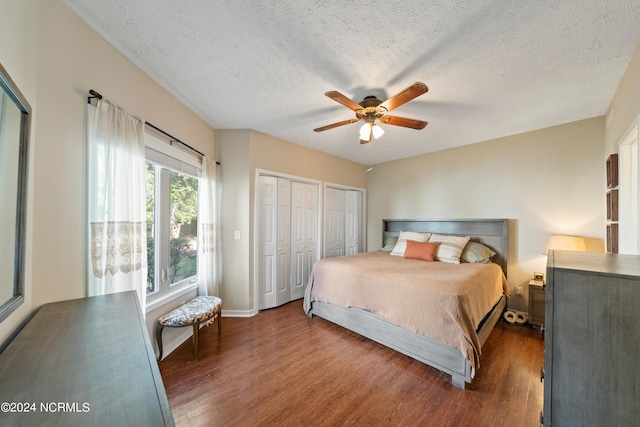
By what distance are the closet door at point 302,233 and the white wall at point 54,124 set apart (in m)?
2.52

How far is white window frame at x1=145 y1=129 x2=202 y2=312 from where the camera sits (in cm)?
208

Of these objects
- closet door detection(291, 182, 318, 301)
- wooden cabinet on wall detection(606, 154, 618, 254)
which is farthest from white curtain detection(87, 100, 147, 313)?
wooden cabinet on wall detection(606, 154, 618, 254)

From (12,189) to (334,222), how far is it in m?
3.79

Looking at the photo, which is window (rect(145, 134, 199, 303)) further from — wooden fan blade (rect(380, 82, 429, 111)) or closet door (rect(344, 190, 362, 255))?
closet door (rect(344, 190, 362, 255))

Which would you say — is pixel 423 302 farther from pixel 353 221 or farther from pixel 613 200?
pixel 353 221

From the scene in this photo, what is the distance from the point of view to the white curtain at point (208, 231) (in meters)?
2.83

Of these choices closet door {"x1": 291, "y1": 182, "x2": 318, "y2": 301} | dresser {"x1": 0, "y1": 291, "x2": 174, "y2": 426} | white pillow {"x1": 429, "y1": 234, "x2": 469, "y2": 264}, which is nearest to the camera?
dresser {"x1": 0, "y1": 291, "x2": 174, "y2": 426}

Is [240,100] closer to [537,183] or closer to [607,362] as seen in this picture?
[607,362]

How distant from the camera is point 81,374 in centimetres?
73

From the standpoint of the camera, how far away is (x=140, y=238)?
5.72 feet

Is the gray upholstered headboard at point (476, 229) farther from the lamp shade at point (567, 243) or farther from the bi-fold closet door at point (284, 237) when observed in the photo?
the bi-fold closet door at point (284, 237)

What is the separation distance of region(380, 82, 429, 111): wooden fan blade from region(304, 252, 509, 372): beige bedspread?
1644mm

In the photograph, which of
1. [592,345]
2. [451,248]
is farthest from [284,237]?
[592,345]

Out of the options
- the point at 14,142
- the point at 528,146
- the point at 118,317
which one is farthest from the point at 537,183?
the point at 14,142
